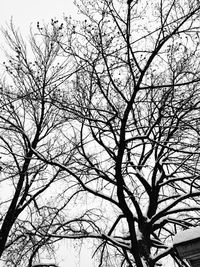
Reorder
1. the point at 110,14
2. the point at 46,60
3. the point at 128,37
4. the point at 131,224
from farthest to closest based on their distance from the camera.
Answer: the point at 46,60 → the point at 131,224 → the point at 110,14 → the point at 128,37

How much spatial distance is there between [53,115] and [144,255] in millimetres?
5844

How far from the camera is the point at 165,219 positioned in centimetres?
859

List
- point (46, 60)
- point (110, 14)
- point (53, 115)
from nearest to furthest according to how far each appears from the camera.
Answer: point (110, 14), point (46, 60), point (53, 115)

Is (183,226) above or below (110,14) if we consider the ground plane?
below

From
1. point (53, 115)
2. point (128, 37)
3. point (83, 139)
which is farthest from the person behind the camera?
point (53, 115)

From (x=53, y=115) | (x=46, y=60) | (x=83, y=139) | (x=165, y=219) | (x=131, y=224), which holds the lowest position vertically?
(x=131, y=224)

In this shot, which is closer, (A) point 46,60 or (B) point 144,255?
(B) point 144,255

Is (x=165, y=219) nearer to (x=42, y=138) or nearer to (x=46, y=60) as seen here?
(x=42, y=138)

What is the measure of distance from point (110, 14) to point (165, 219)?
18.8 ft

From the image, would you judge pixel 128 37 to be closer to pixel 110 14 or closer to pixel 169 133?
pixel 110 14

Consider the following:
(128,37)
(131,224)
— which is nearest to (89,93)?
(128,37)

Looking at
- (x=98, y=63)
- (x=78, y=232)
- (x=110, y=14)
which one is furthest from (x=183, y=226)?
(x=110, y=14)

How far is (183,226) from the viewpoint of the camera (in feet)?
29.9

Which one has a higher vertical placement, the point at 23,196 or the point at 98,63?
the point at 98,63
